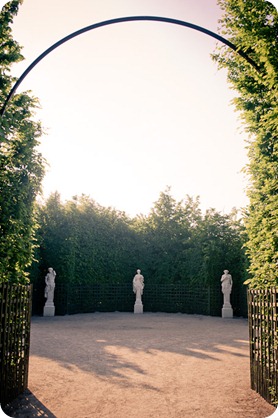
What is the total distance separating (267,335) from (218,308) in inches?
611

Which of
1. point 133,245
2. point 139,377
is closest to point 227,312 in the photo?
point 133,245

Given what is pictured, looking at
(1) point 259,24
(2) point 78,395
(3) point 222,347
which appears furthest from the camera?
(3) point 222,347

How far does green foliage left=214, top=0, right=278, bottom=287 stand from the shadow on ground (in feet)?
13.3

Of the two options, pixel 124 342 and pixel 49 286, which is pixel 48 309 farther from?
pixel 124 342

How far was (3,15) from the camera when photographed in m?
6.14

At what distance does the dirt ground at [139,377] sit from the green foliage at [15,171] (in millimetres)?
2222

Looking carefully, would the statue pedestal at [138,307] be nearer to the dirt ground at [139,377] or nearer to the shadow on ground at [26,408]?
the dirt ground at [139,377]

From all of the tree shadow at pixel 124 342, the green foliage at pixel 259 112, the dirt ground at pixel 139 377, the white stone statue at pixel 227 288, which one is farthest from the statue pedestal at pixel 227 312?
the green foliage at pixel 259 112

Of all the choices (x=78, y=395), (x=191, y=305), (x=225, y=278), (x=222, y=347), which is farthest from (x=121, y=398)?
(x=191, y=305)

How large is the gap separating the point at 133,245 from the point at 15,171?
17.4m

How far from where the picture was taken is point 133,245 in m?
24.1

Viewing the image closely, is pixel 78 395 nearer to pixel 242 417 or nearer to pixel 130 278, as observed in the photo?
pixel 242 417

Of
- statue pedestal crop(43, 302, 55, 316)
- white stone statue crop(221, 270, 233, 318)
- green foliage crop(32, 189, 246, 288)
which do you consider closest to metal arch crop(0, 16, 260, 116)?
green foliage crop(32, 189, 246, 288)

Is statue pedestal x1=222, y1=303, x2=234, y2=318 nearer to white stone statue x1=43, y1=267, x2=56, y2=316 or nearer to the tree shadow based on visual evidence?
the tree shadow
